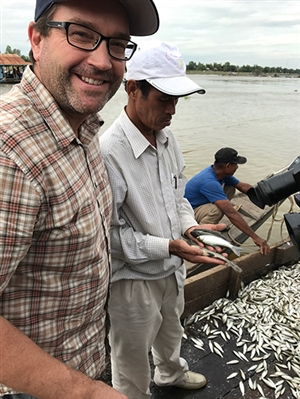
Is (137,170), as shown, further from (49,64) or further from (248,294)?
(248,294)

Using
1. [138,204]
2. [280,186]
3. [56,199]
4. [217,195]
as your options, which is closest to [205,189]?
[217,195]

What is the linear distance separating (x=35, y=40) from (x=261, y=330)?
12.0ft

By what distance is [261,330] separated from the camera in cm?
376

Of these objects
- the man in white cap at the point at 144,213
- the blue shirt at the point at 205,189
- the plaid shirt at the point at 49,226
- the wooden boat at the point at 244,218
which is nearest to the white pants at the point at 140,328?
the man in white cap at the point at 144,213

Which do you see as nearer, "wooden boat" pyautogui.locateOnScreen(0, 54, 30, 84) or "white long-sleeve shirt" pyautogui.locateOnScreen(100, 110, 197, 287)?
"white long-sleeve shirt" pyautogui.locateOnScreen(100, 110, 197, 287)

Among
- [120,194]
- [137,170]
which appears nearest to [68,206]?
[120,194]

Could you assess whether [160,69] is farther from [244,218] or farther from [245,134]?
[245,134]

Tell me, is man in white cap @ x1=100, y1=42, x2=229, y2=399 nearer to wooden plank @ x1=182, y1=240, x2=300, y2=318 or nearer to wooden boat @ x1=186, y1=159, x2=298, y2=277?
wooden plank @ x1=182, y1=240, x2=300, y2=318

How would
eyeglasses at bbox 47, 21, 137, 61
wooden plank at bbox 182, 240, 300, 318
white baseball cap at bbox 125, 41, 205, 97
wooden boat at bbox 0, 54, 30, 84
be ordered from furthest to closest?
wooden boat at bbox 0, 54, 30, 84, wooden plank at bbox 182, 240, 300, 318, white baseball cap at bbox 125, 41, 205, 97, eyeglasses at bbox 47, 21, 137, 61

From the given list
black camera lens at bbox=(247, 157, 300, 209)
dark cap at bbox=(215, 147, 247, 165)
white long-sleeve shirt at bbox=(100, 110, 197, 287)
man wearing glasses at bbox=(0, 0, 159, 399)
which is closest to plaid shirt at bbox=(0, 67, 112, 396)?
man wearing glasses at bbox=(0, 0, 159, 399)

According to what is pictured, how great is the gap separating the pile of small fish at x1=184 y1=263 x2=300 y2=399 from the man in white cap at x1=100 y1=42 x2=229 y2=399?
1.28m

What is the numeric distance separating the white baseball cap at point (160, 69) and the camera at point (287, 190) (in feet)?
2.89

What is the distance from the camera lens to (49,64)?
1331 millimetres

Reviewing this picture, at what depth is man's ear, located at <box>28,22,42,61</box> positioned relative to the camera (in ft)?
4.55
